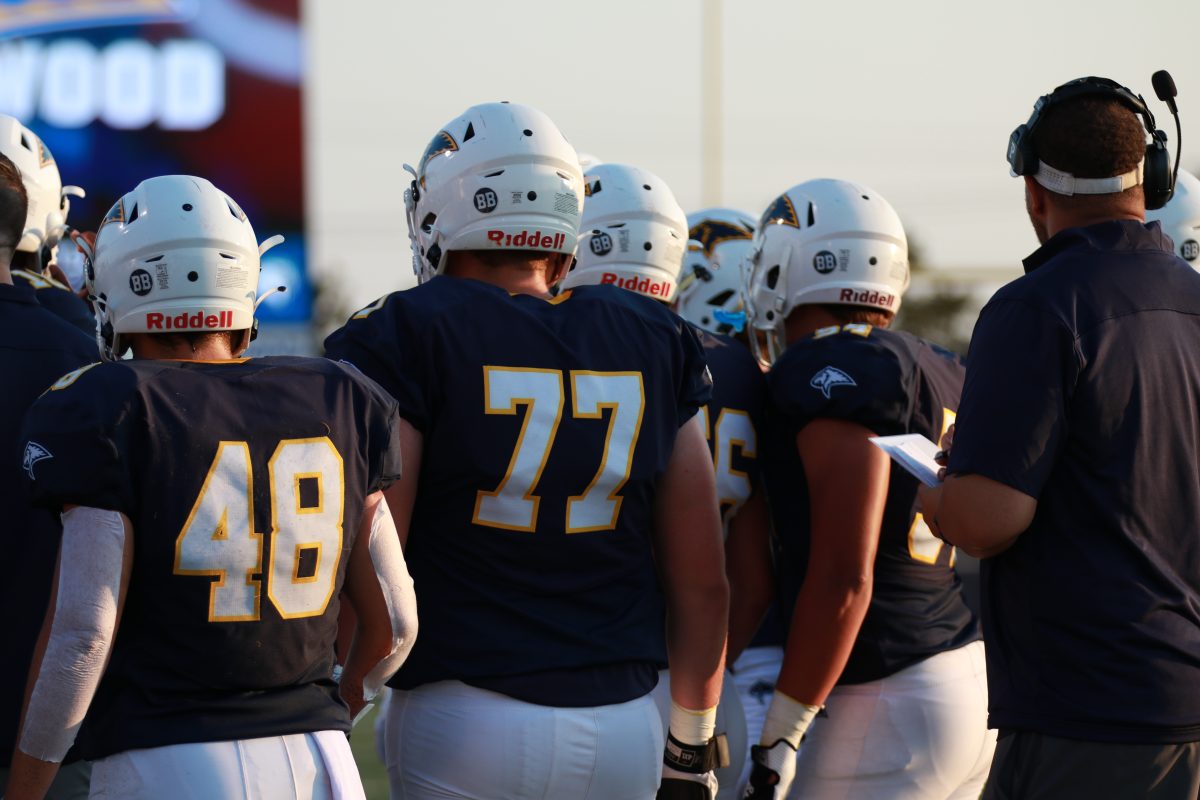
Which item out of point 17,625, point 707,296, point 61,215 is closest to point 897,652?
point 707,296

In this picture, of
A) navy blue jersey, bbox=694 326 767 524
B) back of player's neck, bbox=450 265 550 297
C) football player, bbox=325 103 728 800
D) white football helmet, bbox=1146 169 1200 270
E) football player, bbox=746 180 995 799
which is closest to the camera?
football player, bbox=325 103 728 800

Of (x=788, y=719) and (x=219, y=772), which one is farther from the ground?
(x=219, y=772)

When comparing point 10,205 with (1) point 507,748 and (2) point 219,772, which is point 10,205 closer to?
(2) point 219,772

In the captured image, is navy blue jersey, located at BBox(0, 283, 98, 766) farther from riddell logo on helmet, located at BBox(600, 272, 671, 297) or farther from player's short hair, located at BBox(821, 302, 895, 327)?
player's short hair, located at BBox(821, 302, 895, 327)

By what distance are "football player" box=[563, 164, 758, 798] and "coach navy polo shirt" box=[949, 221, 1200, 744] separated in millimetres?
882

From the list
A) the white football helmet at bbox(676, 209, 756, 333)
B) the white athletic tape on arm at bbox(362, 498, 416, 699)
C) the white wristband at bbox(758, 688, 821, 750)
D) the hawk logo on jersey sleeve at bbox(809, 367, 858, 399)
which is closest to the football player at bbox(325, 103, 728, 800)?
the white athletic tape on arm at bbox(362, 498, 416, 699)

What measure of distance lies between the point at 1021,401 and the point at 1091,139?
0.62 meters

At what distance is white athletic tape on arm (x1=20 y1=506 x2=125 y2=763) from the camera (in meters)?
3.08

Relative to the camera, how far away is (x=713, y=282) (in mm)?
5953

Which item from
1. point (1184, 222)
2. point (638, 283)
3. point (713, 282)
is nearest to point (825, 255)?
point (638, 283)

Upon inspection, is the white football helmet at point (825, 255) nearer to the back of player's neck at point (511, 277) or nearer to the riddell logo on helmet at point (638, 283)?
the riddell logo on helmet at point (638, 283)

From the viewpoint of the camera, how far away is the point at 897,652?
4.48 m

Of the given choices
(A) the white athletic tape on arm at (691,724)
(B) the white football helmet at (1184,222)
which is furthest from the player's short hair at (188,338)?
(B) the white football helmet at (1184,222)

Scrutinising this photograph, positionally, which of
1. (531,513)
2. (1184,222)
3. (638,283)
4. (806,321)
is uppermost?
(1184,222)
